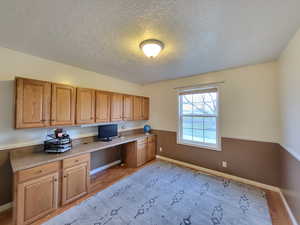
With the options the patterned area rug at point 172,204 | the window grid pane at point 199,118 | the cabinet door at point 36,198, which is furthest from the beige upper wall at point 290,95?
the cabinet door at point 36,198

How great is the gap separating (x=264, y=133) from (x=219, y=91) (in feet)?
4.11

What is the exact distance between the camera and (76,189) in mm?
2215

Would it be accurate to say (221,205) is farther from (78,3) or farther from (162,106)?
(78,3)

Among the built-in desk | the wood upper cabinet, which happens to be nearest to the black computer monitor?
the wood upper cabinet

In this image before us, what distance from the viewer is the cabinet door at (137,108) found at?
152 inches

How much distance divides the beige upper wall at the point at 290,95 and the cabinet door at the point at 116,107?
3216mm

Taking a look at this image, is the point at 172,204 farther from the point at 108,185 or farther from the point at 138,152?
the point at 138,152

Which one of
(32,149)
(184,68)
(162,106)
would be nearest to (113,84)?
(162,106)

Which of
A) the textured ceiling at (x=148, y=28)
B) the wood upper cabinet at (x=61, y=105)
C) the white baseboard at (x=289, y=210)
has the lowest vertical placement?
the white baseboard at (x=289, y=210)

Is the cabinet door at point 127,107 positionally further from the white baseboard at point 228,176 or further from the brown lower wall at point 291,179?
the brown lower wall at point 291,179

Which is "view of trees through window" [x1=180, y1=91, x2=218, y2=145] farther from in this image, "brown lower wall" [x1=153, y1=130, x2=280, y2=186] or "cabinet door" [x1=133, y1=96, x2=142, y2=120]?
"cabinet door" [x1=133, y1=96, x2=142, y2=120]

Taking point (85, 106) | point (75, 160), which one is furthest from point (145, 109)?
point (75, 160)

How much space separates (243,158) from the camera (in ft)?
9.25

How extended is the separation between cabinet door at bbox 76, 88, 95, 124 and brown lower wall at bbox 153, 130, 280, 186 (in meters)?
2.62
